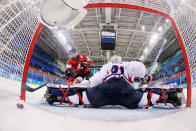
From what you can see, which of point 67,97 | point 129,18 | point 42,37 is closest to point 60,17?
point 67,97

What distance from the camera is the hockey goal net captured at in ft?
4.49

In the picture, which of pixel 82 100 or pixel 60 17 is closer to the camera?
pixel 60 17

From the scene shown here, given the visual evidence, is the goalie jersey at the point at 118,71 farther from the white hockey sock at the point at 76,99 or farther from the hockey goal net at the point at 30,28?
the hockey goal net at the point at 30,28

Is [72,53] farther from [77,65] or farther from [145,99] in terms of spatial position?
[145,99]

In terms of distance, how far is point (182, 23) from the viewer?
4.79 feet

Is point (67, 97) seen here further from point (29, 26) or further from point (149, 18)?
point (149, 18)

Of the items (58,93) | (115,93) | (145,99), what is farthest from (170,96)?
(58,93)

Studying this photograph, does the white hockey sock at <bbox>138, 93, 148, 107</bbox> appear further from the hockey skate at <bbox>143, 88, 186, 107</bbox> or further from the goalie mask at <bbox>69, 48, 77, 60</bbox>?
the goalie mask at <bbox>69, 48, 77, 60</bbox>

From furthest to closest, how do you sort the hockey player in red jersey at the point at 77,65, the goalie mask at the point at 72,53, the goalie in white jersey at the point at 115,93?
the hockey player in red jersey at the point at 77,65 → the goalie mask at the point at 72,53 → the goalie in white jersey at the point at 115,93

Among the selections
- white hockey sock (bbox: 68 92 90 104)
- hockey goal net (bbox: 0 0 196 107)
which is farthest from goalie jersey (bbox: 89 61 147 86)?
hockey goal net (bbox: 0 0 196 107)

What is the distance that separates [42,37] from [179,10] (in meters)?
8.96

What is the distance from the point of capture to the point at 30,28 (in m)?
1.59

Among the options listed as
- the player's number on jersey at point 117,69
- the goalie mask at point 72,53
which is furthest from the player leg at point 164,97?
the goalie mask at point 72,53

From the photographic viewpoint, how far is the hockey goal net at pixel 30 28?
137 cm
